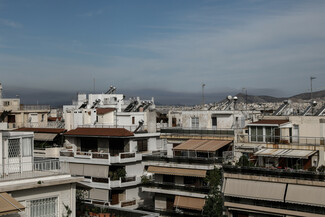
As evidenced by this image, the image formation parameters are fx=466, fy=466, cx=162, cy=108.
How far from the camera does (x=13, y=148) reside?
837 inches

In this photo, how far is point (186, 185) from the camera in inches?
1613

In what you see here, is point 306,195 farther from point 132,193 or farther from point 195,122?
point 132,193

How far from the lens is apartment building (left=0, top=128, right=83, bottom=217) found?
18.2 metres

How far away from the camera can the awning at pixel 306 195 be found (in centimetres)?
2981

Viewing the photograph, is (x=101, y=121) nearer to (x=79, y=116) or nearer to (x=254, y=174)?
(x=79, y=116)

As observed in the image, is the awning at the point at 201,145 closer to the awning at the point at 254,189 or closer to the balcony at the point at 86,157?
the awning at the point at 254,189

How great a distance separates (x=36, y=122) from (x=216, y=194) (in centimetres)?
3955

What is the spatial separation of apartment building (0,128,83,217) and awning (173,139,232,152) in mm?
20207

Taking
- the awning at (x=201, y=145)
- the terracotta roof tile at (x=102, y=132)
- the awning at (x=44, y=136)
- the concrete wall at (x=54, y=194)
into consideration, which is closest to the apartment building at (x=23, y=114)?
the awning at (x=44, y=136)

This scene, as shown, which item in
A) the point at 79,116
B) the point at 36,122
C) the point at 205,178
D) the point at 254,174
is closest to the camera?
the point at 254,174

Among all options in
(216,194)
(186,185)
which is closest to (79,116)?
(186,185)

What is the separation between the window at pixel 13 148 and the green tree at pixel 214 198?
18.5 m

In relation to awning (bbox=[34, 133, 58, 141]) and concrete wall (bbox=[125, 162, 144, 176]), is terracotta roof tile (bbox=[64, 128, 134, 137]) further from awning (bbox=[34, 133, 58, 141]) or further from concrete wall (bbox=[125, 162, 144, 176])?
awning (bbox=[34, 133, 58, 141])

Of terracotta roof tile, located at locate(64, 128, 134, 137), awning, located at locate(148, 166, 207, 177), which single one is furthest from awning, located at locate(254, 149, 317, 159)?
terracotta roof tile, located at locate(64, 128, 134, 137)
